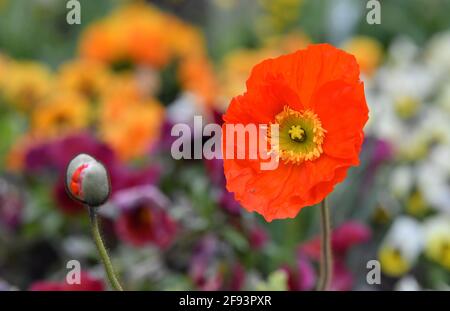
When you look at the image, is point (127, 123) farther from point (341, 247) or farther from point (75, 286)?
point (75, 286)

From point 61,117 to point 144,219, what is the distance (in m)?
0.67

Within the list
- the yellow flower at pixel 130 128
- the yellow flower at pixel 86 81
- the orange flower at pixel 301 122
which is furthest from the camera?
the yellow flower at pixel 86 81

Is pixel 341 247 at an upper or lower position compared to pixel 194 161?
lower

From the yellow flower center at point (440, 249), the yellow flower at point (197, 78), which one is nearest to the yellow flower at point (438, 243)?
the yellow flower center at point (440, 249)

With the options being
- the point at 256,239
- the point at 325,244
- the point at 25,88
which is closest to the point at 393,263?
the point at 256,239

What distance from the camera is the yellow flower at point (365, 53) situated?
91.4 inches

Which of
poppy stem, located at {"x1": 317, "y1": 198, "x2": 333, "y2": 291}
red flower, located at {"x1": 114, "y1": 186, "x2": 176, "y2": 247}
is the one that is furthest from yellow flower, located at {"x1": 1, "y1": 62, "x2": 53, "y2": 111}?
poppy stem, located at {"x1": 317, "y1": 198, "x2": 333, "y2": 291}

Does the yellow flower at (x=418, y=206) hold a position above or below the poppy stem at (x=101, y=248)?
above

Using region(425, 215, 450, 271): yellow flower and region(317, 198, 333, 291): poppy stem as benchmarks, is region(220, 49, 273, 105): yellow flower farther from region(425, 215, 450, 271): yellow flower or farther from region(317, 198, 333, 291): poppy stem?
region(317, 198, 333, 291): poppy stem

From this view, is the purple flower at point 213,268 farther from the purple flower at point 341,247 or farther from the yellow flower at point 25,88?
the yellow flower at point 25,88

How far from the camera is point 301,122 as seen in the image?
0.80 metres

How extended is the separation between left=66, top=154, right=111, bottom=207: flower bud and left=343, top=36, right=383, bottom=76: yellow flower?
1536 mm

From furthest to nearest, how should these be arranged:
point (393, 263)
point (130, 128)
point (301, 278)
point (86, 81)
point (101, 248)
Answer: point (86, 81) → point (130, 128) → point (393, 263) → point (301, 278) → point (101, 248)

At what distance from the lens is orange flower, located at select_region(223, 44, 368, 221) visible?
75 cm
